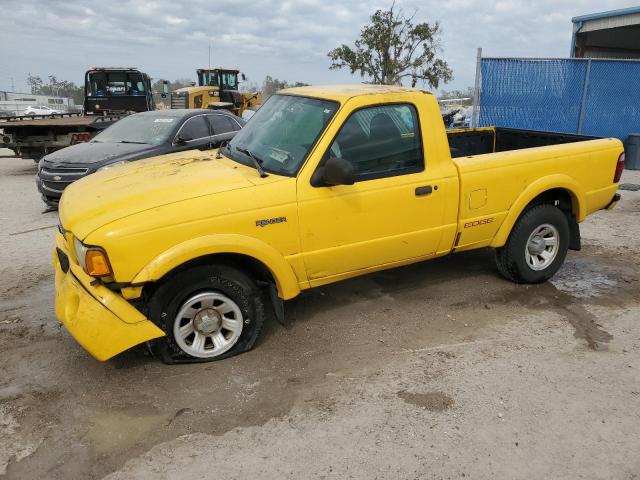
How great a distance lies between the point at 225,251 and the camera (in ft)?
11.6

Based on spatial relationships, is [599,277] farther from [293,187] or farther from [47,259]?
[47,259]

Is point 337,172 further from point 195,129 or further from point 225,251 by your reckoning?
point 195,129

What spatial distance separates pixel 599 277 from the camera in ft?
18.2

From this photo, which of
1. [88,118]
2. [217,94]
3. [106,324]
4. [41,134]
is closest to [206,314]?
[106,324]

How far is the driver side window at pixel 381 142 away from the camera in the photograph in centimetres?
Result: 399

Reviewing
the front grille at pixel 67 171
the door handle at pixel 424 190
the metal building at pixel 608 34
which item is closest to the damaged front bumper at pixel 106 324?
the door handle at pixel 424 190

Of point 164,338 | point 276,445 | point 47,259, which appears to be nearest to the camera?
point 276,445

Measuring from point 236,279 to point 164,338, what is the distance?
0.64 meters

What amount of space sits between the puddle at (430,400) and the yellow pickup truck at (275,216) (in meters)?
1.13

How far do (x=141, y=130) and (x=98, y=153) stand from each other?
0.89 meters

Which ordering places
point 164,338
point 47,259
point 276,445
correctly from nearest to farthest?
point 276,445, point 164,338, point 47,259

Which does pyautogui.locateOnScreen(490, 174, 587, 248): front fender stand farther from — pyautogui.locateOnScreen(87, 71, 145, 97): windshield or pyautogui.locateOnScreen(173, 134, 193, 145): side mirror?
pyautogui.locateOnScreen(87, 71, 145, 97): windshield

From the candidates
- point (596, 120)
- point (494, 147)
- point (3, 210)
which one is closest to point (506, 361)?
point (494, 147)

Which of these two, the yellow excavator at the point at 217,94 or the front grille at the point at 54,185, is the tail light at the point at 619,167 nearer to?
the front grille at the point at 54,185
